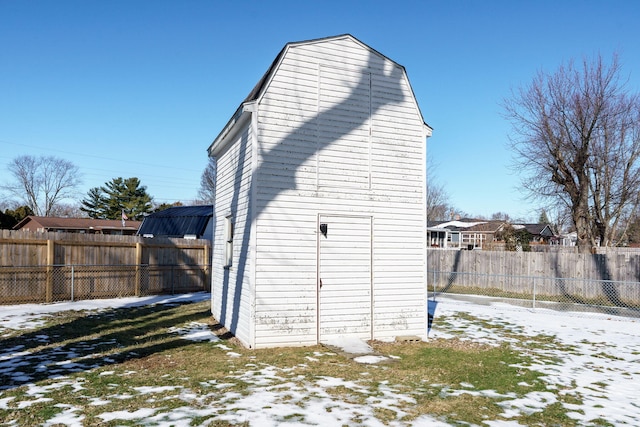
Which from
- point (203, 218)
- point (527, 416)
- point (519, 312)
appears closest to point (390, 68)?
point (527, 416)

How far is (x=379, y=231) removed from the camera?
31.0ft

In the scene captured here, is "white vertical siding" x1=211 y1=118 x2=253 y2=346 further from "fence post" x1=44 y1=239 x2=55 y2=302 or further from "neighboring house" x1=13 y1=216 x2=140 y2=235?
"neighboring house" x1=13 y1=216 x2=140 y2=235

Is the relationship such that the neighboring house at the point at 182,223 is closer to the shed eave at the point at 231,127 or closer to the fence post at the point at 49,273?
the fence post at the point at 49,273

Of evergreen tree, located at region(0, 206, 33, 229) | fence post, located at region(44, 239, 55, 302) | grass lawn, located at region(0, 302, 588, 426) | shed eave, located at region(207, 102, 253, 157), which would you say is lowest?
grass lawn, located at region(0, 302, 588, 426)

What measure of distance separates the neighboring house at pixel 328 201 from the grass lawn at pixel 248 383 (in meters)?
0.69

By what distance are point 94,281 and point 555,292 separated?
17.3 meters

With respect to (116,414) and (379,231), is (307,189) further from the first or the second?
(116,414)

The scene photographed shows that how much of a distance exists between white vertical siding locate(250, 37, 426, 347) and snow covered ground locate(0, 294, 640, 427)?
1156mm

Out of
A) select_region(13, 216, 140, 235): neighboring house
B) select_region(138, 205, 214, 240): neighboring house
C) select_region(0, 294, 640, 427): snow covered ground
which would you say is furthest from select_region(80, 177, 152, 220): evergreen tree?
select_region(0, 294, 640, 427): snow covered ground

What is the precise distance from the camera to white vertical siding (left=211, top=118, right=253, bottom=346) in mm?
8773

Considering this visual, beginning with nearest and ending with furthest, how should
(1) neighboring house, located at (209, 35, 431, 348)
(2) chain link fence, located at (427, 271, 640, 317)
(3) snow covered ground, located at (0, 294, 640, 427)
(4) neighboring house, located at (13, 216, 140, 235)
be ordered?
(3) snow covered ground, located at (0, 294, 640, 427)
(1) neighboring house, located at (209, 35, 431, 348)
(2) chain link fence, located at (427, 271, 640, 317)
(4) neighboring house, located at (13, 216, 140, 235)

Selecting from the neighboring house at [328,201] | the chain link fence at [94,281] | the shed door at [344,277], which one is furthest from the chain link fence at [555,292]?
the chain link fence at [94,281]

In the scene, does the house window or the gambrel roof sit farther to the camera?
the house window

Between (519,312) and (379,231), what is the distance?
7541 millimetres
